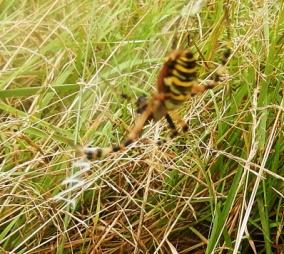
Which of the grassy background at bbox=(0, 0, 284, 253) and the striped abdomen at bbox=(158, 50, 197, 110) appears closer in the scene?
the striped abdomen at bbox=(158, 50, 197, 110)

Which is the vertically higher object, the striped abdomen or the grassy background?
the striped abdomen

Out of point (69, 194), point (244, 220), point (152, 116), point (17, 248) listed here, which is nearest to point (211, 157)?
point (244, 220)

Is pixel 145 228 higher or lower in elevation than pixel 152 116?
lower

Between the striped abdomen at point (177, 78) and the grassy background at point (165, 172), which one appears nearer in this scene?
the striped abdomen at point (177, 78)

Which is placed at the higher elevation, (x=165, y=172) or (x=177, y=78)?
(x=177, y=78)

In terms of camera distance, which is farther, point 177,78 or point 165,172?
point 165,172

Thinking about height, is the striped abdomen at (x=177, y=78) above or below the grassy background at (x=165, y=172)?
above

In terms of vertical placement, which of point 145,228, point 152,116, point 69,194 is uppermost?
point 152,116

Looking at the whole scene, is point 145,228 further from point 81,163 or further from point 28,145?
point 28,145
